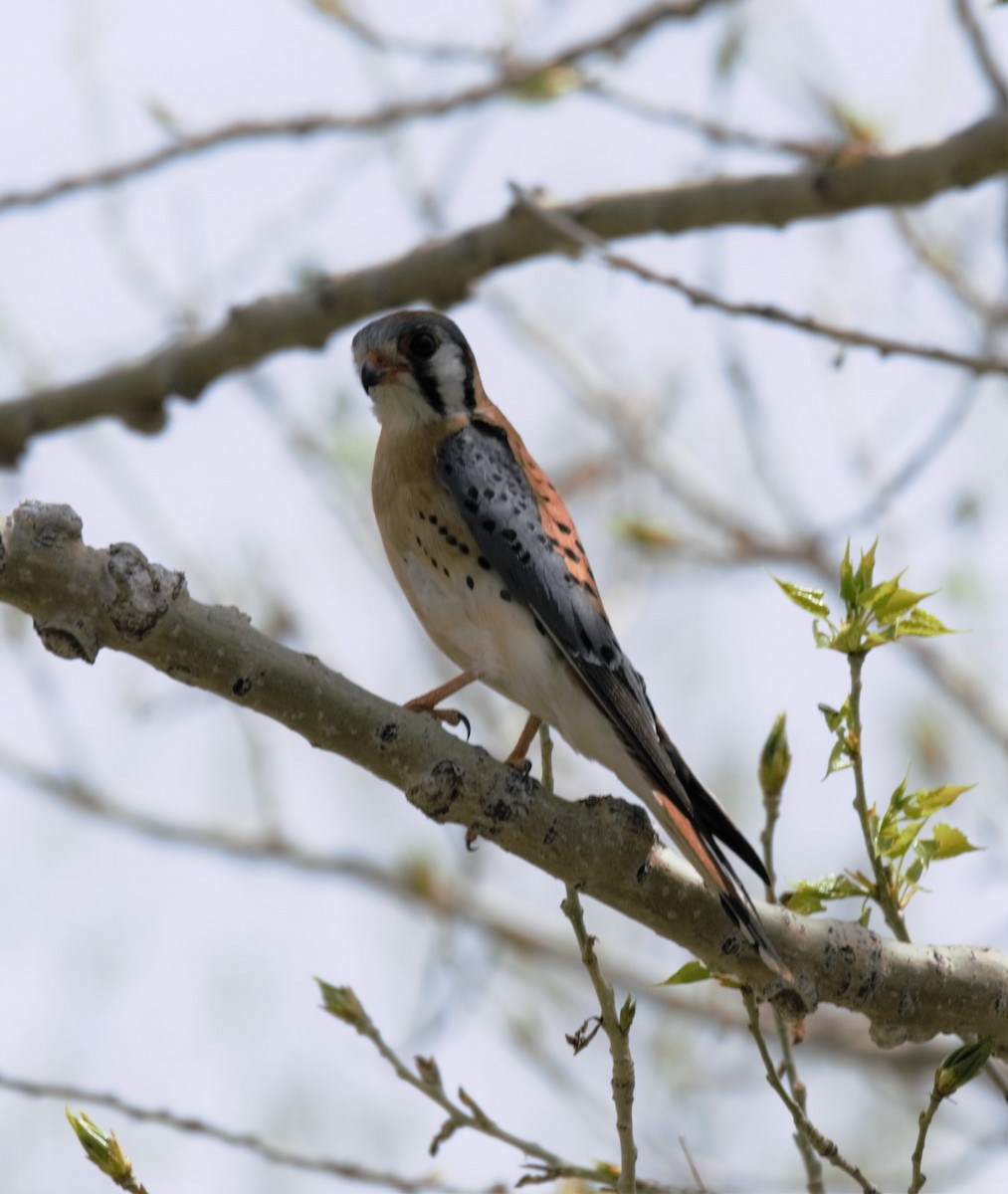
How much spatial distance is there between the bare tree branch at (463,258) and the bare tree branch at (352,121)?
748mm

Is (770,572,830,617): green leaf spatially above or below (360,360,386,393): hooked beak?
below

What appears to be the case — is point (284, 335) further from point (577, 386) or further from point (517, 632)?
point (577, 386)

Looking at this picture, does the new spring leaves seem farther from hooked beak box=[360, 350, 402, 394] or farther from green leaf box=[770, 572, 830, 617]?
hooked beak box=[360, 350, 402, 394]

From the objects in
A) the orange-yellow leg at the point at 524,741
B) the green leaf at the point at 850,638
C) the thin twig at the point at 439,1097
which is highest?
the orange-yellow leg at the point at 524,741

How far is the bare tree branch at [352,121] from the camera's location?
5898 millimetres

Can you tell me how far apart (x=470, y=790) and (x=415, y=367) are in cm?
229

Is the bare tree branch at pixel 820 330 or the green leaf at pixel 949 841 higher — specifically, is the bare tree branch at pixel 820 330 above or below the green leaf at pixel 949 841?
above

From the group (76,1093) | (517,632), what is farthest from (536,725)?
(76,1093)

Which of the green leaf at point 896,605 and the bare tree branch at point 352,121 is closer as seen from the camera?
the green leaf at point 896,605

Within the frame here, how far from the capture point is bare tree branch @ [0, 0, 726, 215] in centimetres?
590

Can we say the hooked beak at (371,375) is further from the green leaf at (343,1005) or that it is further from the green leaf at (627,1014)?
the green leaf at (627,1014)

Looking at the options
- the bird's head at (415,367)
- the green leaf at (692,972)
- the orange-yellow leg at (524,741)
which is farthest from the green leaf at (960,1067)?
the bird's head at (415,367)

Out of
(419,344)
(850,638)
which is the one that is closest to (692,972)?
(850,638)

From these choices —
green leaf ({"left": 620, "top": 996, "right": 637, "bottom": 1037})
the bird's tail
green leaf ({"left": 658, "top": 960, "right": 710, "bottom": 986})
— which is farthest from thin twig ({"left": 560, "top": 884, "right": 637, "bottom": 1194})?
the bird's tail
